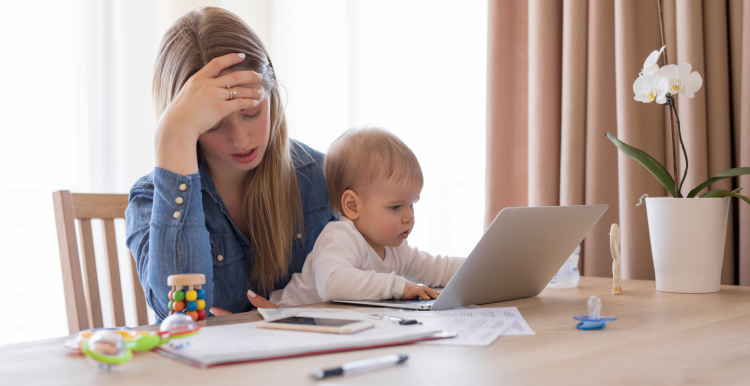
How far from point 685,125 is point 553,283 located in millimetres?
657

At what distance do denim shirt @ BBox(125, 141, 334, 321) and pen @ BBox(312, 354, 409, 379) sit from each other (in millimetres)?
534

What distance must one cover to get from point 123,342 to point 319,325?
22cm

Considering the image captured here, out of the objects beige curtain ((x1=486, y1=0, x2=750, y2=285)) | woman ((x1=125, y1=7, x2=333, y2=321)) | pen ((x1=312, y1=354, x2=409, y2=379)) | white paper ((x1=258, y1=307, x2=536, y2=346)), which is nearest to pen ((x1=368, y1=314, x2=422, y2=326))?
white paper ((x1=258, y1=307, x2=536, y2=346))

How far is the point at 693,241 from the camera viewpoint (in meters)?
1.06

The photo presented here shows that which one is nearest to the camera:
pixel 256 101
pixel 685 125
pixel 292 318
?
pixel 292 318

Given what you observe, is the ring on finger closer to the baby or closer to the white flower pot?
the baby

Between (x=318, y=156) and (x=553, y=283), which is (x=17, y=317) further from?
(x=553, y=283)

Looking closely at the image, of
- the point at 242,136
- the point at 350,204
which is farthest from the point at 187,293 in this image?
the point at 350,204

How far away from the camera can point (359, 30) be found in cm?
270

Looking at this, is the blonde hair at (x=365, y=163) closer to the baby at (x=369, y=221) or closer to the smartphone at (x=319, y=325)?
the baby at (x=369, y=221)

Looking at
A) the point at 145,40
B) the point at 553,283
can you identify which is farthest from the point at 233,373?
the point at 145,40

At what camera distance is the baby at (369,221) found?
42.0 inches

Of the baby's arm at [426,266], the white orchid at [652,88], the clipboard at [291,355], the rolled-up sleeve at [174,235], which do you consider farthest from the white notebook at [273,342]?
the white orchid at [652,88]

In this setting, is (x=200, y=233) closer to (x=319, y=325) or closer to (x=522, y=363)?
(x=319, y=325)
